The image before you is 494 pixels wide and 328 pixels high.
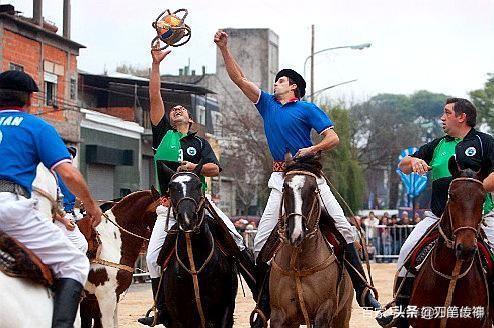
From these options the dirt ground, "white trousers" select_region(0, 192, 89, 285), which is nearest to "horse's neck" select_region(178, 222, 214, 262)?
"white trousers" select_region(0, 192, 89, 285)

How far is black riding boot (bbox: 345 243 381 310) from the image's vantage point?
11.5 metres

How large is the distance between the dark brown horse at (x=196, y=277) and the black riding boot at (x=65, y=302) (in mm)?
3433

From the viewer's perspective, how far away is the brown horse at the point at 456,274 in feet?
33.7

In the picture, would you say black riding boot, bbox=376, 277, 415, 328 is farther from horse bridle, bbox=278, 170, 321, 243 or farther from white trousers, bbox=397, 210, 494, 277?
horse bridle, bbox=278, 170, 321, 243

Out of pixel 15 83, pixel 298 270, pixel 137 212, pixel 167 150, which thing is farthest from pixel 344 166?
pixel 15 83

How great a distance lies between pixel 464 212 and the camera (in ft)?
33.6

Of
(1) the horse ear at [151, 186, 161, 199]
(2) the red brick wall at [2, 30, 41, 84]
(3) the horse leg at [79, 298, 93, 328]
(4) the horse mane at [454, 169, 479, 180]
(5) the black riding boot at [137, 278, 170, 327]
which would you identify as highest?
(2) the red brick wall at [2, 30, 41, 84]

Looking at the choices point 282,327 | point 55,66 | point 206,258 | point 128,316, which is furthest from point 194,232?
point 55,66

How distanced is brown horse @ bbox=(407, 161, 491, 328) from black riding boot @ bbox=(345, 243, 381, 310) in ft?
1.75

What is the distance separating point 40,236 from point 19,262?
28cm

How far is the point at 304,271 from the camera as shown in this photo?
35.2ft

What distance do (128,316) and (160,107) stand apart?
7.99 metres

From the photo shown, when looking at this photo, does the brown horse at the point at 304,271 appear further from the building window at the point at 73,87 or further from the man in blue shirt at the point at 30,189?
the building window at the point at 73,87

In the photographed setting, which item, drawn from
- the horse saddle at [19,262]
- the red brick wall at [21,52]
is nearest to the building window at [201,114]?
the red brick wall at [21,52]
